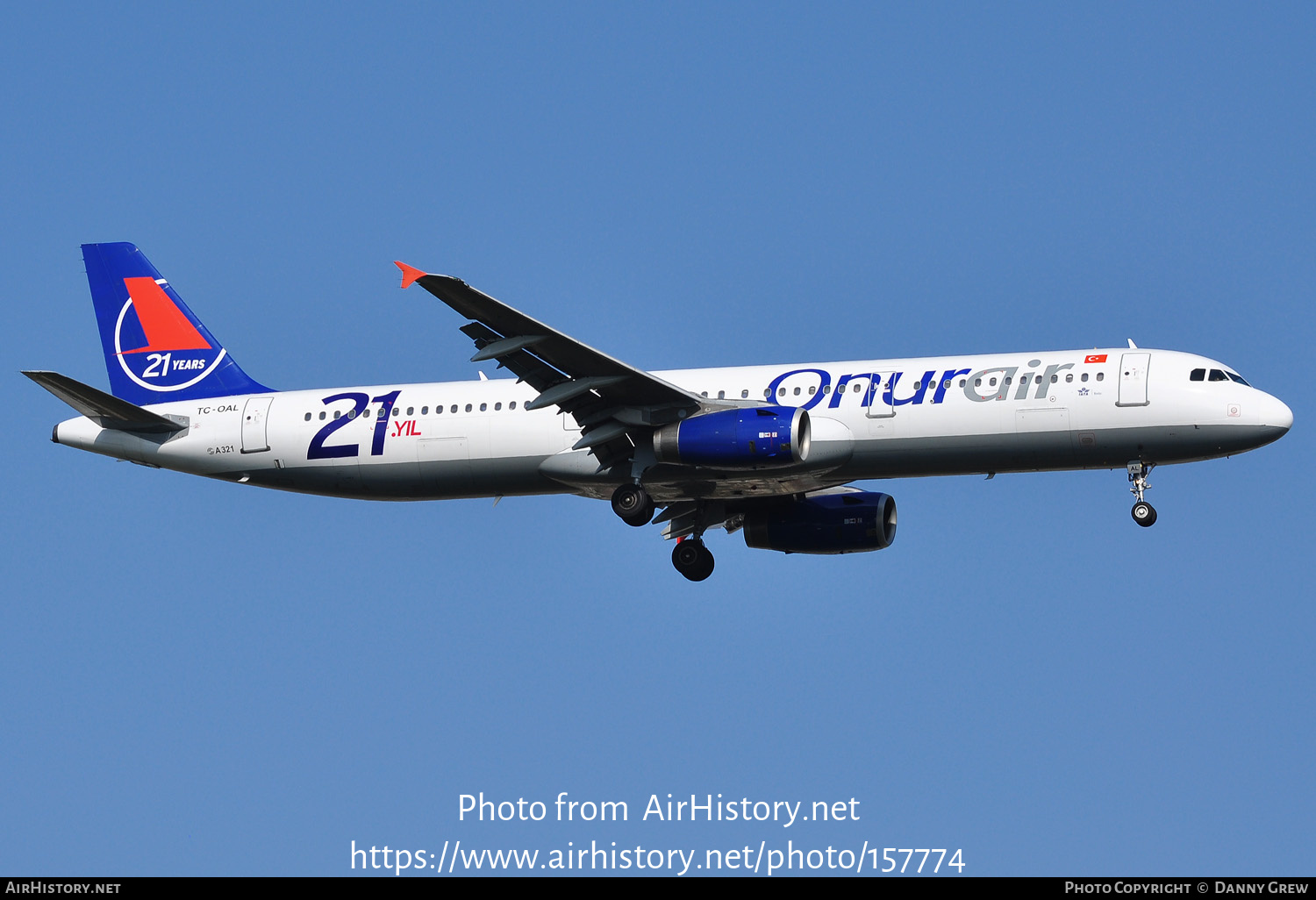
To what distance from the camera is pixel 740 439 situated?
37.8 metres

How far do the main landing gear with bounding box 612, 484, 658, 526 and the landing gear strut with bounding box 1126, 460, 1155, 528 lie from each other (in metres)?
11.2

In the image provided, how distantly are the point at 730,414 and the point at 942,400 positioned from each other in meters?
4.85

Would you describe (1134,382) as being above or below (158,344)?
below

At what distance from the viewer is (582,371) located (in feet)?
128

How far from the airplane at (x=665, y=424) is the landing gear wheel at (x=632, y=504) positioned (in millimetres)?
47

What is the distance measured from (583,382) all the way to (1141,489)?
12.9 m

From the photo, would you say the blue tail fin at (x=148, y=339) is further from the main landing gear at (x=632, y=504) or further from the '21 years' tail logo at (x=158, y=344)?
the main landing gear at (x=632, y=504)

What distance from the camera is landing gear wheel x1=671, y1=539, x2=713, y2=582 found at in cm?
4447

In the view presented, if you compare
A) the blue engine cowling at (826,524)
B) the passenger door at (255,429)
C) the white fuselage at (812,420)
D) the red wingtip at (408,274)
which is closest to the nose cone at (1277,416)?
the white fuselage at (812,420)

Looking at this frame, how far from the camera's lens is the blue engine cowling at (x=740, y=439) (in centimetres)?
3766

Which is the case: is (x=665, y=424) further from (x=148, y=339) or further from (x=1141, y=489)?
(x=148, y=339)

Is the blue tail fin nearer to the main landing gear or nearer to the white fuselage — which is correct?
the white fuselage

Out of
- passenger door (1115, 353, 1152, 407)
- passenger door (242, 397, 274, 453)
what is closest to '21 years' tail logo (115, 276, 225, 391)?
passenger door (242, 397, 274, 453)

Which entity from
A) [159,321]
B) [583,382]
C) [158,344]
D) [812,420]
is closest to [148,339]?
[158,344]
